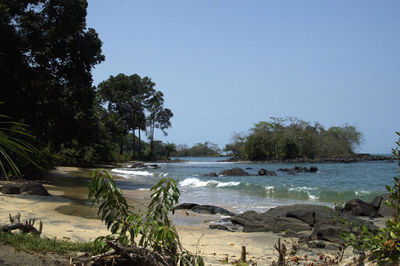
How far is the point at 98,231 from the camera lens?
734 centimetres

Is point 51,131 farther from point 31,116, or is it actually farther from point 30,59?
point 30,59

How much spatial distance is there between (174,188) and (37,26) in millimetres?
17169

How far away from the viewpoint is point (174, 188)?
3.41m

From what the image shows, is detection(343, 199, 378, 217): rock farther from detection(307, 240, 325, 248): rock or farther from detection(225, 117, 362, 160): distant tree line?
detection(225, 117, 362, 160): distant tree line

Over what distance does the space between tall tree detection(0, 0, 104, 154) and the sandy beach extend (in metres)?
6.60

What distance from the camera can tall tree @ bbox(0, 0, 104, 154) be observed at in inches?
623

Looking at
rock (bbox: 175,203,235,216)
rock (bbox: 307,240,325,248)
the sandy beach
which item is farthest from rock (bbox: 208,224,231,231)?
rock (bbox: 307,240,325,248)

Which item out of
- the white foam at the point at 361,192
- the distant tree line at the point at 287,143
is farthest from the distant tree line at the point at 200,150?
the white foam at the point at 361,192

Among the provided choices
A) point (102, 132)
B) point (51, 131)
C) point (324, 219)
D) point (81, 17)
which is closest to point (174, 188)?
point (324, 219)

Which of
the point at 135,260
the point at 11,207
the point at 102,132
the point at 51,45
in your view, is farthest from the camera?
the point at 102,132

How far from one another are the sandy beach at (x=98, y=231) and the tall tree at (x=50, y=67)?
660 centimetres

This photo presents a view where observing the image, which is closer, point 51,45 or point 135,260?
point 135,260

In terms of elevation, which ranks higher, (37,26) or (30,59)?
(37,26)

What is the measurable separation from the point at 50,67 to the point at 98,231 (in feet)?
45.5
